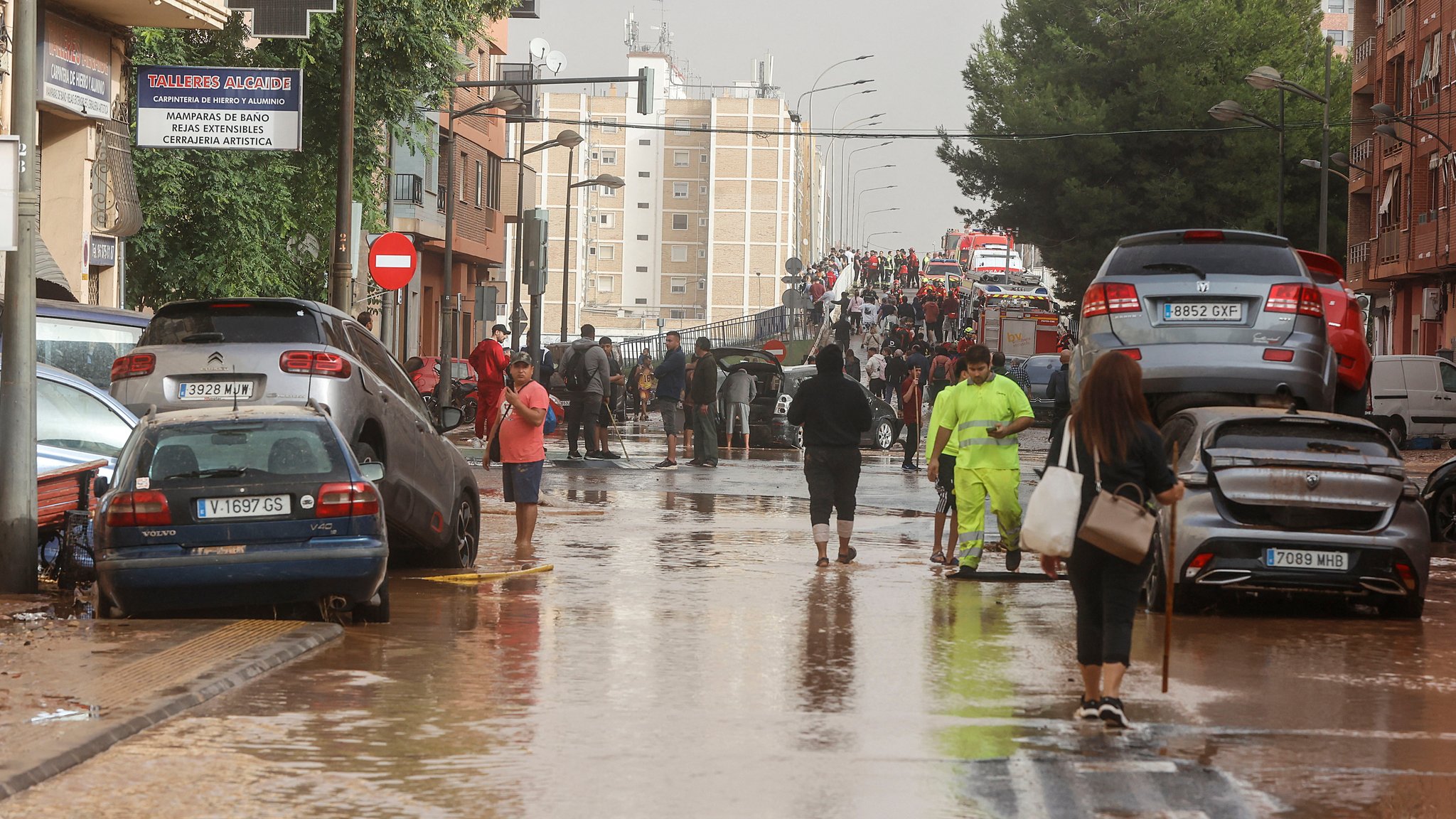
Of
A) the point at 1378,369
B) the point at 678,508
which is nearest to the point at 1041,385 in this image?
the point at 1378,369

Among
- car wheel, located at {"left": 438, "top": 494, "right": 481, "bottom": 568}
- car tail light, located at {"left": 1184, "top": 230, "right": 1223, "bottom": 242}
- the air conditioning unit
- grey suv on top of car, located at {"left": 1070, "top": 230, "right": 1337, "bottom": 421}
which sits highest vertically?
the air conditioning unit

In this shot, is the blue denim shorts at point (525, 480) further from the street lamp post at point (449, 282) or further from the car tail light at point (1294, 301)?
the street lamp post at point (449, 282)

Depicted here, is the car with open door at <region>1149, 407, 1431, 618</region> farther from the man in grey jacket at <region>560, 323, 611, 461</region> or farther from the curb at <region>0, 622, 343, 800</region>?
the man in grey jacket at <region>560, 323, 611, 461</region>

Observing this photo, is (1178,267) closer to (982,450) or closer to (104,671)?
(982,450)

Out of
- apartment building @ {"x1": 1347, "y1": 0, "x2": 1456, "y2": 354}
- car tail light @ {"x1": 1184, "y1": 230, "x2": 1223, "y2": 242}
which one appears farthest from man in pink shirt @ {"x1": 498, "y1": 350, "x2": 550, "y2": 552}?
apartment building @ {"x1": 1347, "y1": 0, "x2": 1456, "y2": 354}

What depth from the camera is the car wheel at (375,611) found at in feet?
38.2

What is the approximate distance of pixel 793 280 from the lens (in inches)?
2648

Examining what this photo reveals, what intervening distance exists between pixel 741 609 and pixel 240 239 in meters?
17.3

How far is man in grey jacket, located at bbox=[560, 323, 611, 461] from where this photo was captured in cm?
2755

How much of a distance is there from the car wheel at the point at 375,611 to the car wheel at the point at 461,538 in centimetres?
288

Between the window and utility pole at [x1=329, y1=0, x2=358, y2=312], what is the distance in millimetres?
8112

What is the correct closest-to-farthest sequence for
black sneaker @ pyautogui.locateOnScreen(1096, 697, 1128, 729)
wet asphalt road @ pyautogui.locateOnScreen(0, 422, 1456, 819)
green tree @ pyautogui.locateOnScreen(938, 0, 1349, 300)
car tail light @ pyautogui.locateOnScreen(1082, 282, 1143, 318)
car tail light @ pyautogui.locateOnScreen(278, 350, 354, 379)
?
1. wet asphalt road @ pyautogui.locateOnScreen(0, 422, 1456, 819)
2. black sneaker @ pyautogui.locateOnScreen(1096, 697, 1128, 729)
3. car tail light @ pyautogui.locateOnScreen(278, 350, 354, 379)
4. car tail light @ pyautogui.locateOnScreen(1082, 282, 1143, 318)
5. green tree @ pyautogui.locateOnScreen(938, 0, 1349, 300)

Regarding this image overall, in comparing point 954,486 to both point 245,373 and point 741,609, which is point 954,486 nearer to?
point 741,609

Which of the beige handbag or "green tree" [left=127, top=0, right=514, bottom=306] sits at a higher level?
"green tree" [left=127, top=0, right=514, bottom=306]
